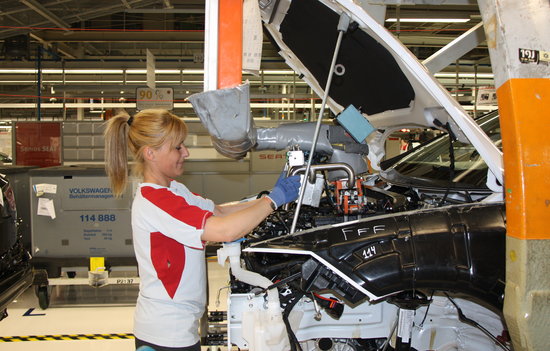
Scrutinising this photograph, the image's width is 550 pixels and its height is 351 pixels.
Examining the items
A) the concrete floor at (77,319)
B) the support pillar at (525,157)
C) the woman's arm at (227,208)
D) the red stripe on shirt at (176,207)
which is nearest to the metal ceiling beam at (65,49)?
the concrete floor at (77,319)

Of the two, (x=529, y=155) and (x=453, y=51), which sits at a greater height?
(x=453, y=51)

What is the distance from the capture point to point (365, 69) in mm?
2488

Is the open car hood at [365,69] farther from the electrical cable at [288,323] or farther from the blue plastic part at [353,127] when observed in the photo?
the electrical cable at [288,323]

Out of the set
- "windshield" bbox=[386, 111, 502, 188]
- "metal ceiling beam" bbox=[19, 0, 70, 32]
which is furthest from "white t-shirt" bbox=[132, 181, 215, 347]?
"metal ceiling beam" bbox=[19, 0, 70, 32]

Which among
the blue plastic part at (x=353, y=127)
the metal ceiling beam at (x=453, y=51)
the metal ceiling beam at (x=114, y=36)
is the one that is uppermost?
the metal ceiling beam at (x=114, y=36)

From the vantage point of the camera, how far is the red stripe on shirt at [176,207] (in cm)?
174

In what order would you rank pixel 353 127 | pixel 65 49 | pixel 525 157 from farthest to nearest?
pixel 65 49
pixel 353 127
pixel 525 157

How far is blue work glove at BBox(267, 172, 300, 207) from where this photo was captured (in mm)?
1963

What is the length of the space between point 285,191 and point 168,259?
593 millimetres

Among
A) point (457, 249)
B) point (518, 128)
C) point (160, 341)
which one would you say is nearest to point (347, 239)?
point (457, 249)

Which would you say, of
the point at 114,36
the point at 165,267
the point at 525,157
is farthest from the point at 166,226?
the point at 114,36

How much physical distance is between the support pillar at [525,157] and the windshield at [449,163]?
61 cm

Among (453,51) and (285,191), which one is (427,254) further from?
(453,51)

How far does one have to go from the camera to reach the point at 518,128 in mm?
1583
